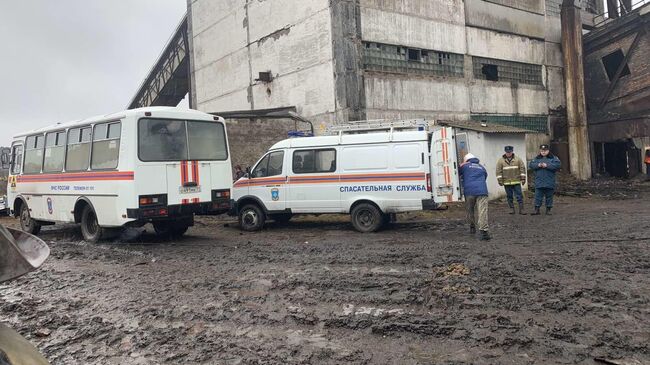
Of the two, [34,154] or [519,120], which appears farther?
[519,120]

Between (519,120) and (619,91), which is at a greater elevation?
(619,91)

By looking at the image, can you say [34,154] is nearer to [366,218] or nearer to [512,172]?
[366,218]

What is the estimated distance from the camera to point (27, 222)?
1259 cm

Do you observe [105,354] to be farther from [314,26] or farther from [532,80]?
→ [532,80]

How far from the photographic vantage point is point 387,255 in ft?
25.1

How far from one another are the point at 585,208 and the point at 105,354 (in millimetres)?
13444

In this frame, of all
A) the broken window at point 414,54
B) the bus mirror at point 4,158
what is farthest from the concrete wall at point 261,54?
the bus mirror at point 4,158

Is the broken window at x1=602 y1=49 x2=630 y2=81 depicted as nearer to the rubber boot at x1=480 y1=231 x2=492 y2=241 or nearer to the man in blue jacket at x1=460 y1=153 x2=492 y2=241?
the man in blue jacket at x1=460 y1=153 x2=492 y2=241

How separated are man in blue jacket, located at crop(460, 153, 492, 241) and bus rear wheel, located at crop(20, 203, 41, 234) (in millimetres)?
10815

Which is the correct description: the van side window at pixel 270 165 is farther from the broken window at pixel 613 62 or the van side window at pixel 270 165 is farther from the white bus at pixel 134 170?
the broken window at pixel 613 62

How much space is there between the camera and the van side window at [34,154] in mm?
11891

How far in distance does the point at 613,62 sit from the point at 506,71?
19.1 feet

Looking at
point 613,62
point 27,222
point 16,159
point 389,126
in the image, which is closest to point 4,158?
point 16,159

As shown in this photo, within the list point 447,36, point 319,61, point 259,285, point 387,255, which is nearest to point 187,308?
point 259,285
